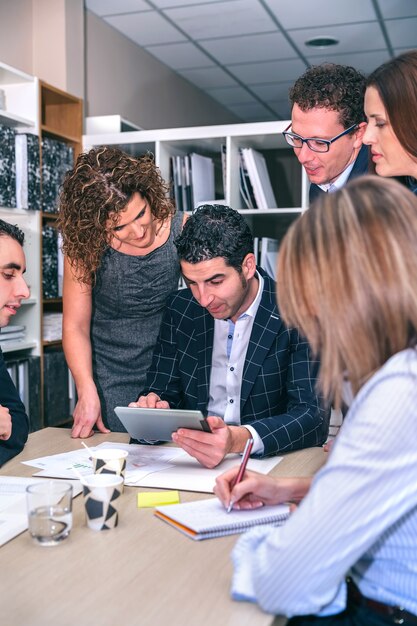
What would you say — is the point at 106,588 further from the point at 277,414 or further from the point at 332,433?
the point at 332,433

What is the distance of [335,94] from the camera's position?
2.04 metres

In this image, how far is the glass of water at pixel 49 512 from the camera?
1.09 metres

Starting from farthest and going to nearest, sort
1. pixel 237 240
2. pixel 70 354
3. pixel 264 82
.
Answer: pixel 264 82 → pixel 70 354 → pixel 237 240

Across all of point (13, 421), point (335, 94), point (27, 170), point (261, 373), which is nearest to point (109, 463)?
point (13, 421)

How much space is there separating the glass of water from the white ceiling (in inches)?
148

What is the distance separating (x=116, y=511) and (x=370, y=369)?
53cm

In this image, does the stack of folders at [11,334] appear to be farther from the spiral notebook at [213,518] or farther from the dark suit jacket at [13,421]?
the spiral notebook at [213,518]

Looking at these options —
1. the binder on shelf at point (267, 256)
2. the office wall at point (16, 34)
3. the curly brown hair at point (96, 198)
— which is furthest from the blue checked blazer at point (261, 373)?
the office wall at point (16, 34)

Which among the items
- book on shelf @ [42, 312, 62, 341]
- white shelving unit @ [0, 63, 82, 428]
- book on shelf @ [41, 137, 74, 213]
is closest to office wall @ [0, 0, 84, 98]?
white shelving unit @ [0, 63, 82, 428]

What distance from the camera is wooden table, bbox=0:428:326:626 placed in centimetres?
87

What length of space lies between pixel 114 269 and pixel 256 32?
320cm

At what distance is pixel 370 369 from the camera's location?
2.94 feet

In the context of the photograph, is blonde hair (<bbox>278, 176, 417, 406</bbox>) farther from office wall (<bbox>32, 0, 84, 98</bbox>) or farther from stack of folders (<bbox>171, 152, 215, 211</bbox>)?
office wall (<bbox>32, 0, 84, 98</bbox>)

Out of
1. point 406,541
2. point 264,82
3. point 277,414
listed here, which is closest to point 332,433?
point 277,414
